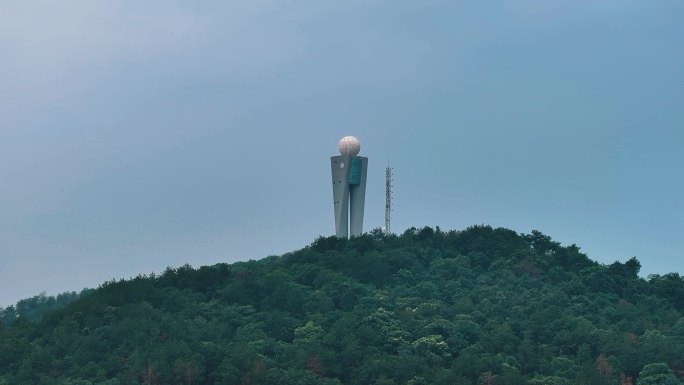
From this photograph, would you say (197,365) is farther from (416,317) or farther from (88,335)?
(416,317)

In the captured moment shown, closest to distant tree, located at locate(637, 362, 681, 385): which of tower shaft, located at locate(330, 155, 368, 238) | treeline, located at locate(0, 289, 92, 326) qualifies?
tower shaft, located at locate(330, 155, 368, 238)

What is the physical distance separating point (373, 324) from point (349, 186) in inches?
617

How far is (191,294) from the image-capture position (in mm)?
67562

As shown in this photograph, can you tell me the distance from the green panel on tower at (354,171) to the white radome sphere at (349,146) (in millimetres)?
557

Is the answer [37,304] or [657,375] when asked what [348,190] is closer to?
[657,375]

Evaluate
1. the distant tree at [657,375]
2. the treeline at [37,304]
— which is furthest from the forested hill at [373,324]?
the treeline at [37,304]

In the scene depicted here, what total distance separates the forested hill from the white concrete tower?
1.33 metres

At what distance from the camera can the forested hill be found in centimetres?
5509

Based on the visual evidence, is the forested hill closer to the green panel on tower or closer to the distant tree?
the distant tree

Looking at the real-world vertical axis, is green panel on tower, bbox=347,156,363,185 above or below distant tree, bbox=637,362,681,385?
above

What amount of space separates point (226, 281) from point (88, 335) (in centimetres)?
1243

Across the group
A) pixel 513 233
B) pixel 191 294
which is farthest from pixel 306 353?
pixel 513 233

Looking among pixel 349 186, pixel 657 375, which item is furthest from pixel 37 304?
pixel 657 375

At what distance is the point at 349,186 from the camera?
75.4 metres
